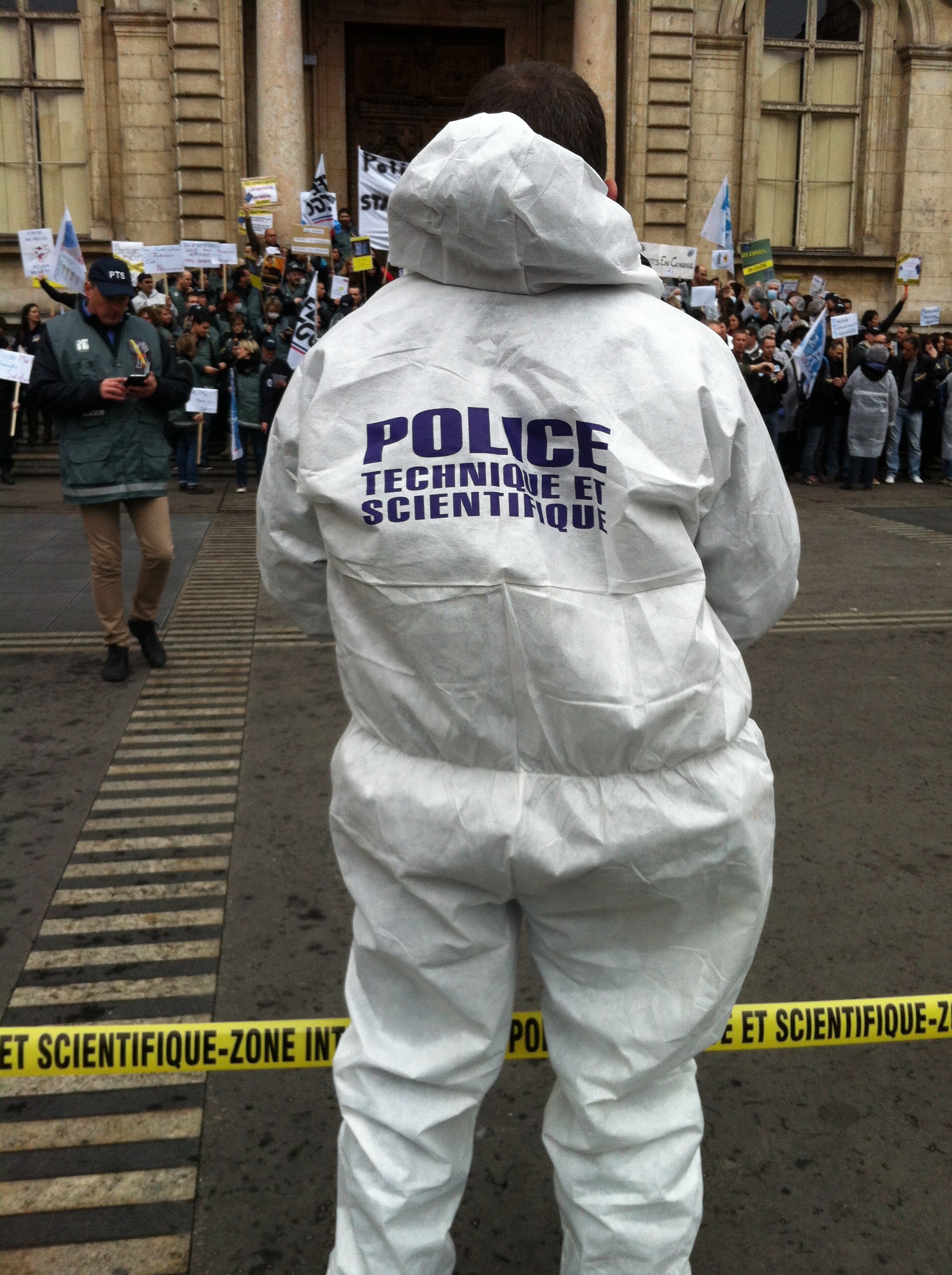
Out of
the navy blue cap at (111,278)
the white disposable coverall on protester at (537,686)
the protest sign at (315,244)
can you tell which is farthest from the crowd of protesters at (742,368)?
the white disposable coverall on protester at (537,686)

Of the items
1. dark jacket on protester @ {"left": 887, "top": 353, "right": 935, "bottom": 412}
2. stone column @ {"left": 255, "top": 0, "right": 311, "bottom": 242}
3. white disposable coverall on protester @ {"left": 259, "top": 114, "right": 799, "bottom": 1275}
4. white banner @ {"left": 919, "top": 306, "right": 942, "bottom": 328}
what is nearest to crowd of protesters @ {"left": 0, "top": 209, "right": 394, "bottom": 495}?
stone column @ {"left": 255, "top": 0, "right": 311, "bottom": 242}

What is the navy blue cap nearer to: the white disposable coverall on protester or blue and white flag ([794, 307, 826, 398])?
the white disposable coverall on protester

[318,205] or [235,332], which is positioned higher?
[318,205]

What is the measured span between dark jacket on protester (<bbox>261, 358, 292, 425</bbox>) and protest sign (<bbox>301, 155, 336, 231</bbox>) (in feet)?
11.4

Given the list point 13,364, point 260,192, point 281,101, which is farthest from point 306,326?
point 281,101

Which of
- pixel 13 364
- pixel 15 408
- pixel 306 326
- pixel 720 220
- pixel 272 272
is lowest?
pixel 15 408

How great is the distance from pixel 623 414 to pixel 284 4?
807 inches

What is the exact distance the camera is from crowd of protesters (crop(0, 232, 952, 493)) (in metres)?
14.7

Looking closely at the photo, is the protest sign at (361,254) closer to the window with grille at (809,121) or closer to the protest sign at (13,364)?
the protest sign at (13,364)

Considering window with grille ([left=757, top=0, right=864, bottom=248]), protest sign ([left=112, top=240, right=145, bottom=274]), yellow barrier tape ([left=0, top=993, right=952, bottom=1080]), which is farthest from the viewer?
window with grille ([left=757, top=0, right=864, bottom=248])

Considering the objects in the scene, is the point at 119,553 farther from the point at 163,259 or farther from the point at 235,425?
the point at 163,259

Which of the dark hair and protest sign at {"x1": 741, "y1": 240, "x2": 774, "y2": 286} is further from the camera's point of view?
protest sign at {"x1": 741, "y1": 240, "x2": 774, "y2": 286}

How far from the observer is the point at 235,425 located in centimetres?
1483

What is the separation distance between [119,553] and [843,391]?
11094 mm
